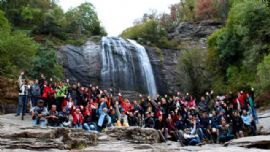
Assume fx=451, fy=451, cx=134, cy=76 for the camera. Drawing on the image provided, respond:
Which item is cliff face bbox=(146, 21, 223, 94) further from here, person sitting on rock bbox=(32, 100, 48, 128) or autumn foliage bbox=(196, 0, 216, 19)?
person sitting on rock bbox=(32, 100, 48, 128)

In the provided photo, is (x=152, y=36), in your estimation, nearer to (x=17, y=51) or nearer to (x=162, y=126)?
(x=17, y=51)

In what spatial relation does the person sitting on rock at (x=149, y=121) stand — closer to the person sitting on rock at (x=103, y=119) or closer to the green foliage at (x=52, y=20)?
the person sitting on rock at (x=103, y=119)

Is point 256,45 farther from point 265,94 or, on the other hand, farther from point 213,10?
point 213,10

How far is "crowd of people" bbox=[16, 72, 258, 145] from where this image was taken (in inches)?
702

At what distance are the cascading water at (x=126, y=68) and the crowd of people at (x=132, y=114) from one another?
1483 centimetres

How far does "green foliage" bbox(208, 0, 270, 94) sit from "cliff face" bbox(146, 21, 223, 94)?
3376 mm

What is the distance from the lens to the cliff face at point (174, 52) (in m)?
37.6

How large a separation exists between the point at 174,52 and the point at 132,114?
22.4m

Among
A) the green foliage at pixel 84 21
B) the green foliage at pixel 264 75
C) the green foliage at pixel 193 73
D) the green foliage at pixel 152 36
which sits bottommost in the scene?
the green foliage at pixel 264 75

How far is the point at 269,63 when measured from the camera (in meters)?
27.9

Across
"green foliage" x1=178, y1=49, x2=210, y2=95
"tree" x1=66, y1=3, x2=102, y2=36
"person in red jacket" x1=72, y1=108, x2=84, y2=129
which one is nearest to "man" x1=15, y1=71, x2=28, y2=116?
"person in red jacket" x1=72, y1=108, x2=84, y2=129

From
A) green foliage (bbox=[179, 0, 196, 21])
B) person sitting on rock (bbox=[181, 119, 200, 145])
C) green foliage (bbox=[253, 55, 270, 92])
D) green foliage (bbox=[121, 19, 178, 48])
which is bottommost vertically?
person sitting on rock (bbox=[181, 119, 200, 145])

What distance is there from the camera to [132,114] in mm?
19781

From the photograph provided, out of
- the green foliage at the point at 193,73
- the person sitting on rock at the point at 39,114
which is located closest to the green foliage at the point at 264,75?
the green foliage at the point at 193,73
